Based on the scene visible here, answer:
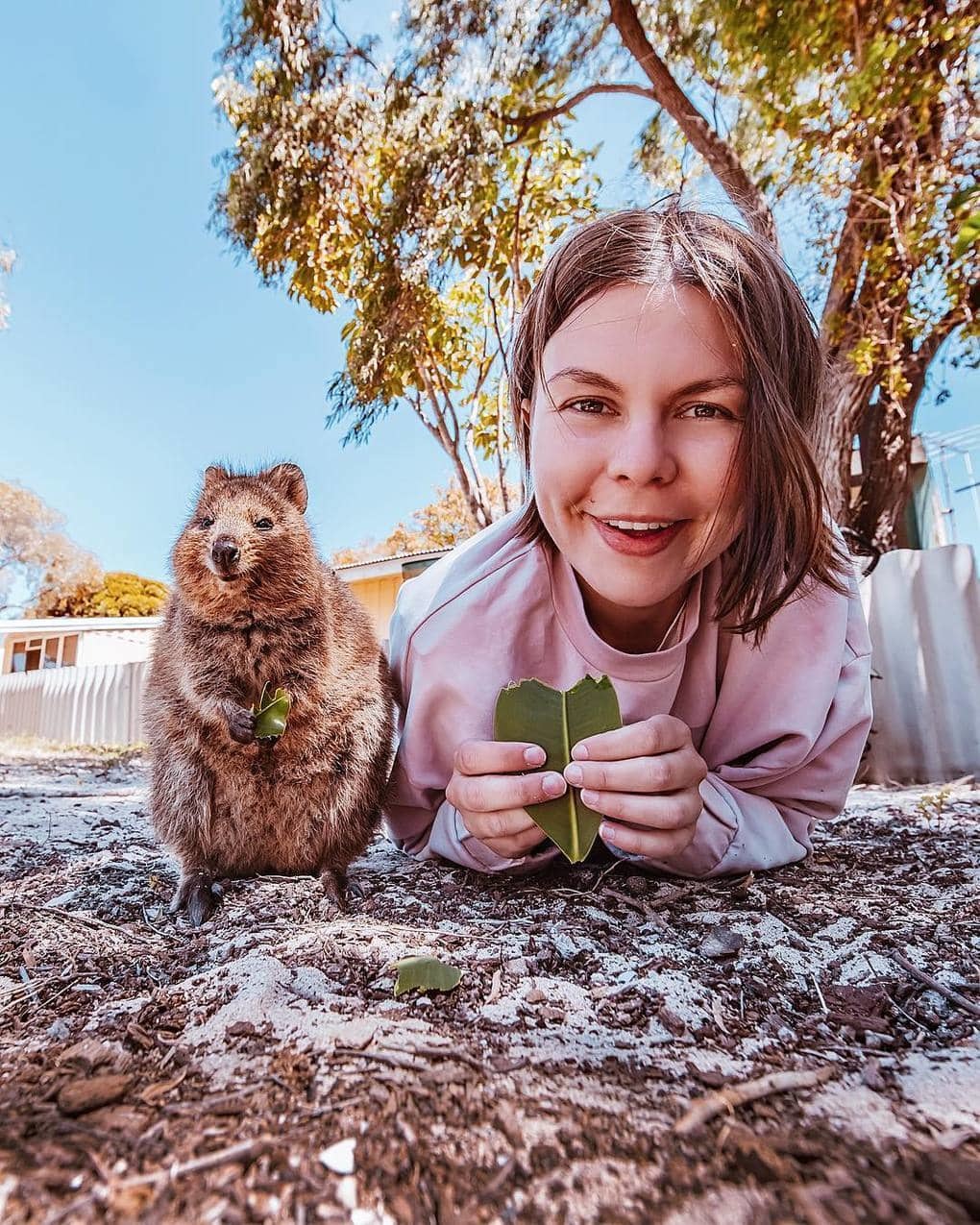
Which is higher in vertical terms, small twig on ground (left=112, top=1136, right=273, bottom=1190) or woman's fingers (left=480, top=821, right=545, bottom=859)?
woman's fingers (left=480, top=821, right=545, bottom=859)

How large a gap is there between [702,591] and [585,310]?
64cm

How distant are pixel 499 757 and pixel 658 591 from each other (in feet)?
1.46

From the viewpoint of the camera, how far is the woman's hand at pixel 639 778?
52.0 inches

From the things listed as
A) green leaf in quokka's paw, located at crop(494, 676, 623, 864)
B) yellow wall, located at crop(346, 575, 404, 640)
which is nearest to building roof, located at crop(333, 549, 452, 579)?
yellow wall, located at crop(346, 575, 404, 640)

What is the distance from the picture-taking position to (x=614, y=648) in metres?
1.71

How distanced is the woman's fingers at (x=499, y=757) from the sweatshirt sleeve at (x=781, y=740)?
44 cm

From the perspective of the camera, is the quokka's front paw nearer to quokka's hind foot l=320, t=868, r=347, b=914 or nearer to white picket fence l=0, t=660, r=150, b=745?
quokka's hind foot l=320, t=868, r=347, b=914

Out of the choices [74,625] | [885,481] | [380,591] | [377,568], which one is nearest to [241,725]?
[885,481]

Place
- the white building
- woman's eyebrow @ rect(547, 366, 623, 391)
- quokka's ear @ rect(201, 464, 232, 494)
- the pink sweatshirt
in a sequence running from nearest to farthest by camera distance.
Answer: woman's eyebrow @ rect(547, 366, 623, 391) < the pink sweatshirt < quokka's ear @ rect(201, 464, 232, 494) < the white building

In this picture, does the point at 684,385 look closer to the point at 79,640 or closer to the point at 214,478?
the point at 214,478

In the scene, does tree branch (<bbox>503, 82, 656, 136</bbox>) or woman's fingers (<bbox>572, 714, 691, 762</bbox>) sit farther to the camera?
tree branch (<bbox>503, 82, 656, 136</bbox>)

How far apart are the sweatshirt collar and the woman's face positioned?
0.13m

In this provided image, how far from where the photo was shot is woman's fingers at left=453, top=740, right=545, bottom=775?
1389mm

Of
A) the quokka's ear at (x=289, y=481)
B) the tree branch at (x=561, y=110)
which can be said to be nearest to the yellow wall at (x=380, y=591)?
the tree branch at (x=561, y=110)
